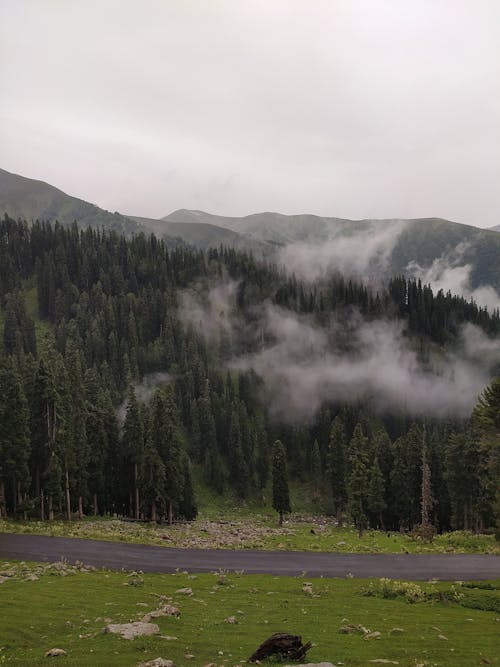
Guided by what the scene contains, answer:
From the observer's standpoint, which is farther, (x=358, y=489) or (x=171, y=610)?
(x=358, y=489)

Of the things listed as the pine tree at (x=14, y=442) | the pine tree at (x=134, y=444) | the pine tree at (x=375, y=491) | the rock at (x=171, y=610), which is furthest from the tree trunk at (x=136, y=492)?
the rock at (x=171, y=610)

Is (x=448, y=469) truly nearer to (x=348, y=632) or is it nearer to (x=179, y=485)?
(x=179, y=485)

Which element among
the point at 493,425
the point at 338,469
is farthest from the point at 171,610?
the point at 338,469

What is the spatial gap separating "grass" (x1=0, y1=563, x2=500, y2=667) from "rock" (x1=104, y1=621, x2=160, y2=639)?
1.78ft

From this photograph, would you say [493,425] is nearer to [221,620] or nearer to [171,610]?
[221,620]

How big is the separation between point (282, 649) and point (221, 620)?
24.9 ft

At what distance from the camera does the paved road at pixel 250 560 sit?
2021 inches

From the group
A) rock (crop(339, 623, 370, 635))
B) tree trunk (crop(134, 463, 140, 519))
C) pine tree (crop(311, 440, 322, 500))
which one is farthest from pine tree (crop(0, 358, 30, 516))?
pine tree (crop(311, 440, 322, 500))

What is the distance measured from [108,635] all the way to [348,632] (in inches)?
474

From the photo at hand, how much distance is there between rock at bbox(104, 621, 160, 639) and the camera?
2524 cm

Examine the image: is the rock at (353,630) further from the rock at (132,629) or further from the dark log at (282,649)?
the rock at (132,629)

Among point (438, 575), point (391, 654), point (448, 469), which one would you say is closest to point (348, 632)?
point (391, 654)

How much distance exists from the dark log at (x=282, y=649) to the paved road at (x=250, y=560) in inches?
1097

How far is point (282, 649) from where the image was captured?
909 inches
